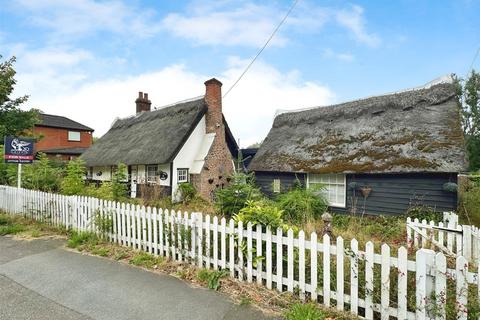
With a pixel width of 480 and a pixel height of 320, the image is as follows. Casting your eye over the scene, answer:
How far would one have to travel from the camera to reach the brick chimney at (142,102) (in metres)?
22.0

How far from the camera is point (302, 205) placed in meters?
10.1

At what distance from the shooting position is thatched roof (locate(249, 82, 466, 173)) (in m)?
10.1

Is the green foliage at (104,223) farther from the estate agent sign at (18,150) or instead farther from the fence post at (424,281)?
the fence post at (424,281)

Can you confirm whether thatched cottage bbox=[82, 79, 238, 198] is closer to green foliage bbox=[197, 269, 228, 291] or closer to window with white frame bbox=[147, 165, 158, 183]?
window with white frame bbox=[147, 165, 158, 183]

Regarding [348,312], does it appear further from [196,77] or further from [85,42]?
[196,77]

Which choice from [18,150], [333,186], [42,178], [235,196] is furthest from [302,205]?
[18,150]

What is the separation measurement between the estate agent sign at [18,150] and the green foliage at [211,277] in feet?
30.7

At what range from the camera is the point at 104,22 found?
29.2 ft

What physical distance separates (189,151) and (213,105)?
3.19m

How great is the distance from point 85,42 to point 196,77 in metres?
8.07

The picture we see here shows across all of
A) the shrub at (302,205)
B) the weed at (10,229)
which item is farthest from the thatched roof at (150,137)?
the shrub at (302,205)

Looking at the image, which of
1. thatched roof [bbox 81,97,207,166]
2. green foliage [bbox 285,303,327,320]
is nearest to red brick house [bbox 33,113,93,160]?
thatched roof [bbox 81,97,207,166]

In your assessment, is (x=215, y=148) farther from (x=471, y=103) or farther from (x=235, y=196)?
(x=471, y=103)

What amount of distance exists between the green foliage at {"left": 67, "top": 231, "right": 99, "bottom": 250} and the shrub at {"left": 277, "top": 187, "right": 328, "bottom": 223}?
5.74 m
